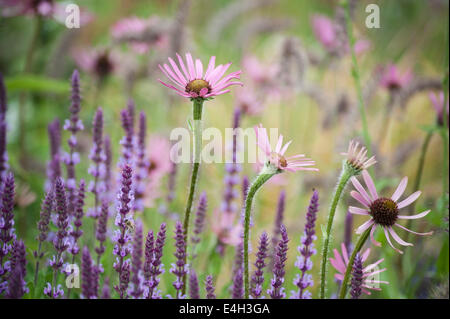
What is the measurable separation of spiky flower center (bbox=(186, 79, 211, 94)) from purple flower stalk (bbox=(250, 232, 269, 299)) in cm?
22

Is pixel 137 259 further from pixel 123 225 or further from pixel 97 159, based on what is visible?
pixel 97 159

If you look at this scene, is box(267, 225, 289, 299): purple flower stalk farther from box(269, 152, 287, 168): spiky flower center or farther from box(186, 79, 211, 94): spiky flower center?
box(186, 79, 211, 94): spiky flower center

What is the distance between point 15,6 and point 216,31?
857 millimetres

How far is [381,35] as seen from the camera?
9.00ft

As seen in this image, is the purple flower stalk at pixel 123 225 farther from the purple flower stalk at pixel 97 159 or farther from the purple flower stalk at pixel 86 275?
the purple flower stalk at pixel 97 159

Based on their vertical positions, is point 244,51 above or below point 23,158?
above

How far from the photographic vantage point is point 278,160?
0.65 m

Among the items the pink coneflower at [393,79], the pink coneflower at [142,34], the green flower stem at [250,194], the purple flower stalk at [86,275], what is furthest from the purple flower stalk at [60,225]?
the pink coneflower at [393,79]

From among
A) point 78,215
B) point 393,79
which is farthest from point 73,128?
point 393,79

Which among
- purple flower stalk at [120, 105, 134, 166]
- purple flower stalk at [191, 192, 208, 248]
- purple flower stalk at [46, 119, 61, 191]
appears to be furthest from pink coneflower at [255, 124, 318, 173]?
purple flower stalk at [46, 119, 61, 191]

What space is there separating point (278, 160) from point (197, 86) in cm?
16

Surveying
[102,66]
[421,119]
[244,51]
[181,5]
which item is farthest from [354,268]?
[421,119]

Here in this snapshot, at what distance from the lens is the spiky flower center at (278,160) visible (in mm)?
648
